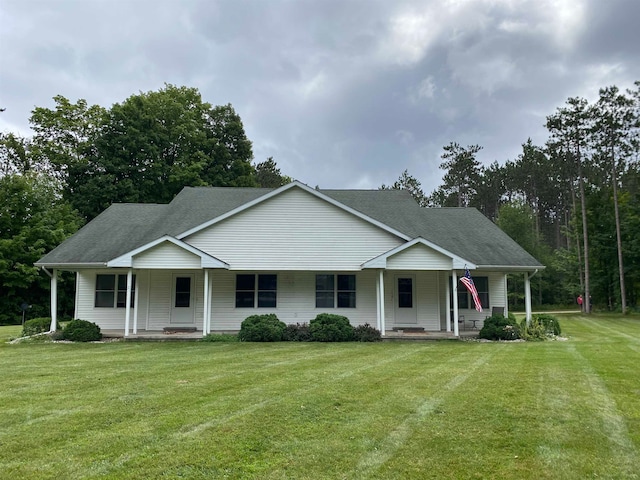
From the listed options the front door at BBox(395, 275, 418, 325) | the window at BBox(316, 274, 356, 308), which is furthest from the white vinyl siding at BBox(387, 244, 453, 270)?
the window at BBox(316, 274, 356, 308)

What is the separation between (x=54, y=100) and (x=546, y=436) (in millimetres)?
41433

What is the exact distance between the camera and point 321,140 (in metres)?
34.0

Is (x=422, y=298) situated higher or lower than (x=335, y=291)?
lower

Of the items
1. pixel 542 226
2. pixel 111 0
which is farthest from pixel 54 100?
pixel 542 226

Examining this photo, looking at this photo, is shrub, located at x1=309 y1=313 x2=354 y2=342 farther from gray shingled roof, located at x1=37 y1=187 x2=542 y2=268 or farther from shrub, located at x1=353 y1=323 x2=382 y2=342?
gray shingled roof, located at x1=37 y1=187 x2=542 y2=268

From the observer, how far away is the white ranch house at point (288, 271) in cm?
1683

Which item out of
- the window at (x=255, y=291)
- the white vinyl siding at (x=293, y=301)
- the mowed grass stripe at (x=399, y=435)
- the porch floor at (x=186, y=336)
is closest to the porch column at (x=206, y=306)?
the porch floor at (x=186, y=336)

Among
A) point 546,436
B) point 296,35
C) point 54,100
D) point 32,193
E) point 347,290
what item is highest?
point 54,100

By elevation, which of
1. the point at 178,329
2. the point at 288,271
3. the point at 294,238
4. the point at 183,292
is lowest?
the point at 178,329

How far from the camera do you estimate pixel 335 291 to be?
18016 mm

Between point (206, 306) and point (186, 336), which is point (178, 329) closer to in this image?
point (186, 336)

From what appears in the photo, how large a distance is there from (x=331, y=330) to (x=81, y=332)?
8.09 metres

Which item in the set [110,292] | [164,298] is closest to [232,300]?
[164,298]

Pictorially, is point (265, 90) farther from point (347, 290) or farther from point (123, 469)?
point (123, 469)
